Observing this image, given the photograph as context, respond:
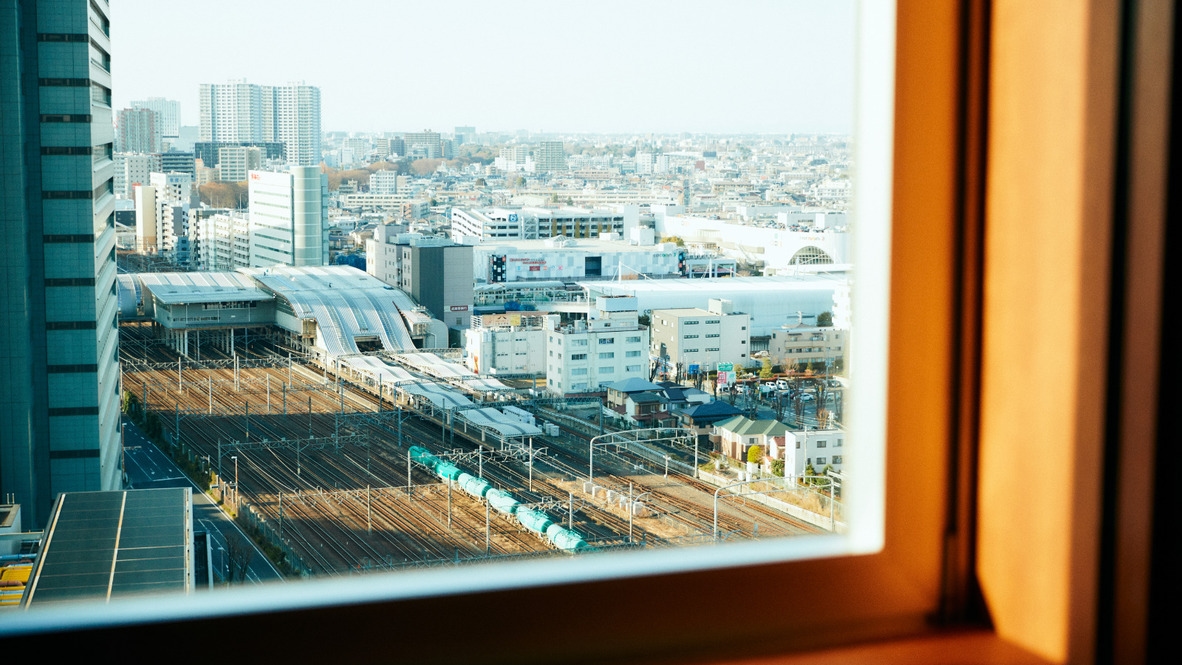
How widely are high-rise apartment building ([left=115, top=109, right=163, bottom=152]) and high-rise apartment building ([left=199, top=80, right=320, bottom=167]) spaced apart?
0.07 metres

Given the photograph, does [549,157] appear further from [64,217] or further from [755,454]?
[64,217]

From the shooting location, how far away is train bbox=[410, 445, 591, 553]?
267 centimetres

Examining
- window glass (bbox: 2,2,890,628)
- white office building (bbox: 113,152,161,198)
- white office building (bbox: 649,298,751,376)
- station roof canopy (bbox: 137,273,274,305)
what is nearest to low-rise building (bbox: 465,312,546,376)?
window glass (bbox: 2,2,890,628)

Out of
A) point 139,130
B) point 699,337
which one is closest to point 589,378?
point 699,337

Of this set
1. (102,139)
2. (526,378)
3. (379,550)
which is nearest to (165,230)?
(102,139)

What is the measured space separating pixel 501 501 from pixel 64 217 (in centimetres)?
159

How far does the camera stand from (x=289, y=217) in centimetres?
268

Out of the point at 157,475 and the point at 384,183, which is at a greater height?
the point at 384,183

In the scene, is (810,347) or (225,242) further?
(225,242)

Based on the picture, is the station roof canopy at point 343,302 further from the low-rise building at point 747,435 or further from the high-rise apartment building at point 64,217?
the low-rise building at point 747,435

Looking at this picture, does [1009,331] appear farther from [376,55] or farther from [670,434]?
[670,434]

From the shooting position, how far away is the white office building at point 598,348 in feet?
9.78

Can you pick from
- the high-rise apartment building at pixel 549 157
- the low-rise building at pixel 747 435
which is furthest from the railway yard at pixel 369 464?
the high-rise apartment building at pixel 549 157

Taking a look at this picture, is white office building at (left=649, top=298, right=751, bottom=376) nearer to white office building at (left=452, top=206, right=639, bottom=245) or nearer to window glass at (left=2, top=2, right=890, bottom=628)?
window glass at (left=2, top=2, right=890, bottom=628)
